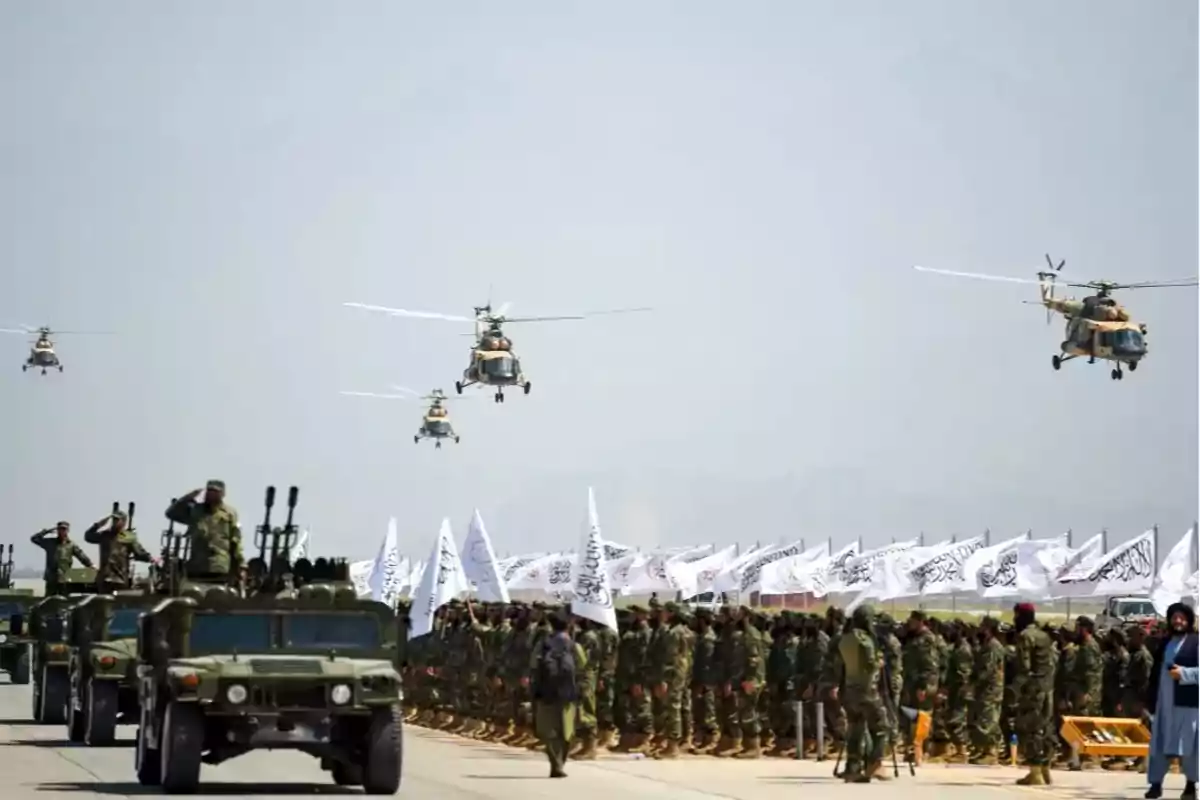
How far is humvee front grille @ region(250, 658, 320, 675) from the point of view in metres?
19.6

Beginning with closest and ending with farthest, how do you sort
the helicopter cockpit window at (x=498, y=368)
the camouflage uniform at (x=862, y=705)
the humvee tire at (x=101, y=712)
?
the camouflage uniform at (x=862, y=705)
the humvee tire at (x=101, y=712)
the helicopter cockpit window at (x=498, y=368)

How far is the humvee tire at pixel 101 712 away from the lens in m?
25.7

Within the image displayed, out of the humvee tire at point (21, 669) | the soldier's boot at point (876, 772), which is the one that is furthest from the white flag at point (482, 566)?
the humvee tire at point (21, 669)

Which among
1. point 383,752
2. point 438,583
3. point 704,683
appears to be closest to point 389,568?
point 438,583

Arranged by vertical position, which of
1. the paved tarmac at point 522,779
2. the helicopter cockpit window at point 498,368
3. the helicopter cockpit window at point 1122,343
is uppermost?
the helicopter cockpit window at point 1122,343

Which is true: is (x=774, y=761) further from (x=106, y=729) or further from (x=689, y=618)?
(x=106, y=729)

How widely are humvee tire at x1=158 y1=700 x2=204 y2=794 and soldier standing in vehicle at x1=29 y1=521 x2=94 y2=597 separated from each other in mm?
15643

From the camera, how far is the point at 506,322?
226 ft

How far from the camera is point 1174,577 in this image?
121 ft

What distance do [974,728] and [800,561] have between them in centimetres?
4337

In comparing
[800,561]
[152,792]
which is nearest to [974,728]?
[152,792]

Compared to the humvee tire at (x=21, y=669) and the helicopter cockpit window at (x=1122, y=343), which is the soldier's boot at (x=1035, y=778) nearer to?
the humvee tire at (x=21, y=669)

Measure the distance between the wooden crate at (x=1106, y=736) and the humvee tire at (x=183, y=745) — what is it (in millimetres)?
8369

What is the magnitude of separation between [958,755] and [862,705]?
427cm
